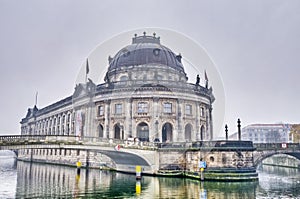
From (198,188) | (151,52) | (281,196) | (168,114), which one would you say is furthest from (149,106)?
(281,196)

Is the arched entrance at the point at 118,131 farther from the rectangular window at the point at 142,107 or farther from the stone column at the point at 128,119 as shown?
the rectangular window at the point at 142,107

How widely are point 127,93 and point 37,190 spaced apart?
2262 cm

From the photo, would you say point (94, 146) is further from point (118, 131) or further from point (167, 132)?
point (167, 132)

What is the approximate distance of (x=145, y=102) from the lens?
152ft

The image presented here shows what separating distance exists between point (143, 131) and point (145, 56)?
1309 centimetres

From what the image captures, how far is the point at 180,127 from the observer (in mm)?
46500

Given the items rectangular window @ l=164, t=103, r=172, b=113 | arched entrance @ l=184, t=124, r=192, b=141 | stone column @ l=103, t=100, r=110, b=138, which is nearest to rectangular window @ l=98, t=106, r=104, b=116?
stone column @ l=103, t=100, r=110, b=138

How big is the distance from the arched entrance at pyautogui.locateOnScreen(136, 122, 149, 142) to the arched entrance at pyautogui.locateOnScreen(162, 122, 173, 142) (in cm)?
276

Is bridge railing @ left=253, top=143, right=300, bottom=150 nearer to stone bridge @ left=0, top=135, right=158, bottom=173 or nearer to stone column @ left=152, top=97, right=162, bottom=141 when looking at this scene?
stone bridge @ left=0, top=135, right=158, bottom=173

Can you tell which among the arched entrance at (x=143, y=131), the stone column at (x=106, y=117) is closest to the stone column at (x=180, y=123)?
the arched entrance at (x=143, y=131)

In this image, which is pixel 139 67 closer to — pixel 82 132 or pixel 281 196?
pixel 82 132

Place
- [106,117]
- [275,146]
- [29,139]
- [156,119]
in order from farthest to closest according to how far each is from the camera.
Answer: [106,117] → [156,119] → [275,146] → [29,139]

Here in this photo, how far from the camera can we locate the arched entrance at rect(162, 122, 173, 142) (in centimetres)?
4752

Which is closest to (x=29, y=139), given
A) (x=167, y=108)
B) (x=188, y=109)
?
(x=167, y=108)
